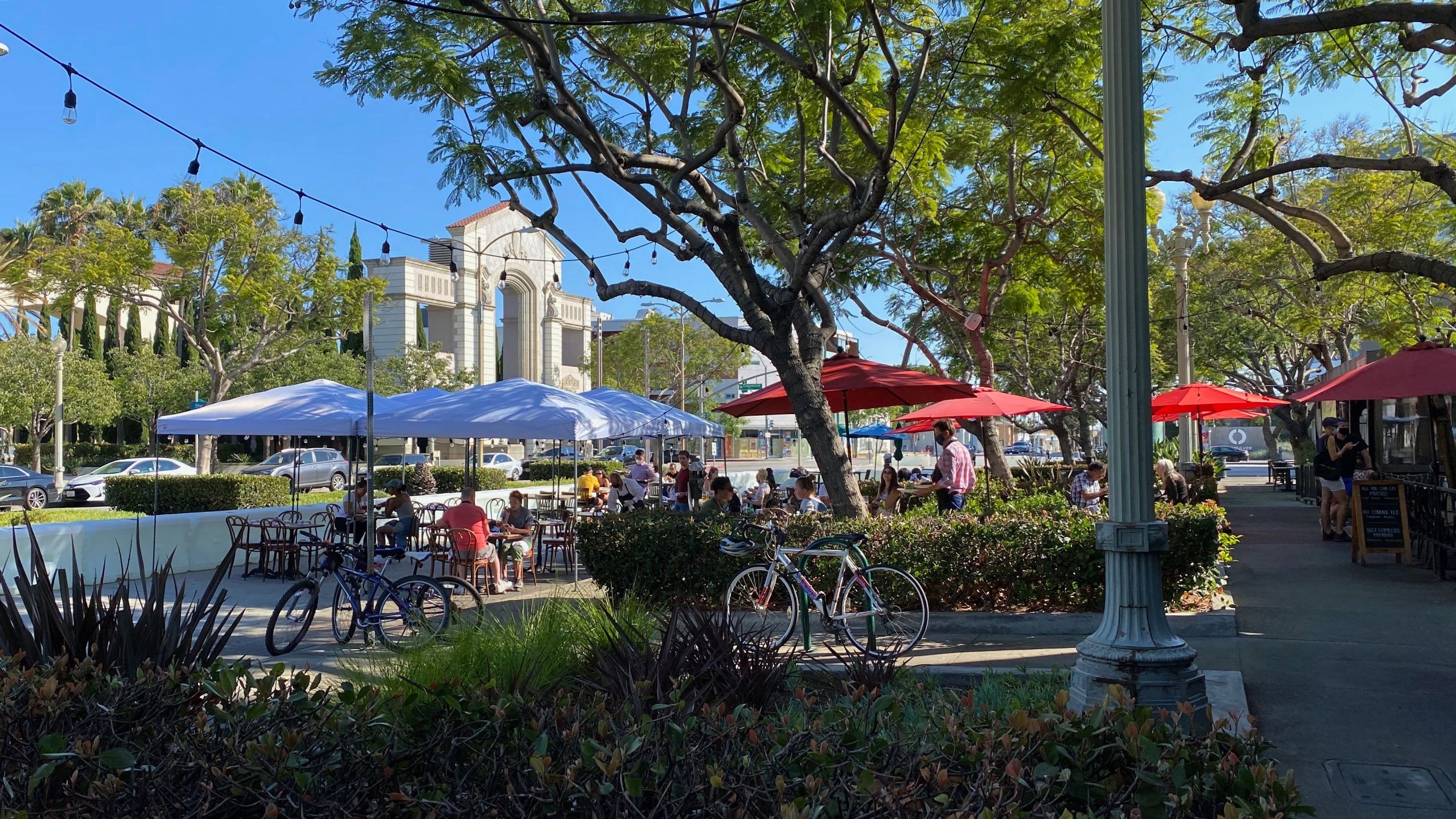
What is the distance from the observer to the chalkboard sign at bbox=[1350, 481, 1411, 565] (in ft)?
40.5

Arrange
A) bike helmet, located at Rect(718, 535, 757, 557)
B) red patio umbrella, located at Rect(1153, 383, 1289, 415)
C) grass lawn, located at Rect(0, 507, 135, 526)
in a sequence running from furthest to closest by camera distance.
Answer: red patio umbrella, located at Rect(1153, 383, 1289, 415) < grass lawn, located at Rect(0, 507, 135, 526) < bike helmet, located at Rect(718, 535, 757, 557)

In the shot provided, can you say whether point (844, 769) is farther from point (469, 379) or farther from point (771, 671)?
point (469, 379)

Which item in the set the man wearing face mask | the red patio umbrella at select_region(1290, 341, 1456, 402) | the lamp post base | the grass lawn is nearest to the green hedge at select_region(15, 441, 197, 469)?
the grass lawn

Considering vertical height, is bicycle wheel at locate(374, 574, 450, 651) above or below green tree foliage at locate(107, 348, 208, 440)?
below

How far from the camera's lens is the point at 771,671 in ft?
17.1

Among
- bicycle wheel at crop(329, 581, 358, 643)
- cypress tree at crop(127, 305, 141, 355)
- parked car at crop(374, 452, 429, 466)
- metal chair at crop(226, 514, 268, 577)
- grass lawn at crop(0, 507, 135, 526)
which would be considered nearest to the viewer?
bicycle wheel at crop(329, 581, 358, 643)

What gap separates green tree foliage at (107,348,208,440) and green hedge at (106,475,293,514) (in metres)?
19.9

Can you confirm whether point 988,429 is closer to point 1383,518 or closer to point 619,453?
point 1383,518

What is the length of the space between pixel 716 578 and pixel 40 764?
6.91 meters

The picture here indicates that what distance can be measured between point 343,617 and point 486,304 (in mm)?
44153

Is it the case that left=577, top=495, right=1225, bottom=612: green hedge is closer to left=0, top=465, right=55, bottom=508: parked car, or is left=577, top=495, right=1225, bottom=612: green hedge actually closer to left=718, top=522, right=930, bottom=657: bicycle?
left=718, top=522, right=930, bottom=657: bicycle

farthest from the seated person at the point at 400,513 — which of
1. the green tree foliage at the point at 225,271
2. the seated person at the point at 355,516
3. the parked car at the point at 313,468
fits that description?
the parked car at the point at 313,468

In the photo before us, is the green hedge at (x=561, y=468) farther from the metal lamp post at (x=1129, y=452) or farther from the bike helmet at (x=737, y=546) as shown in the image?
the metal lamp post at (x=1129, y=452)

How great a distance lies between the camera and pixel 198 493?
73.4ft
